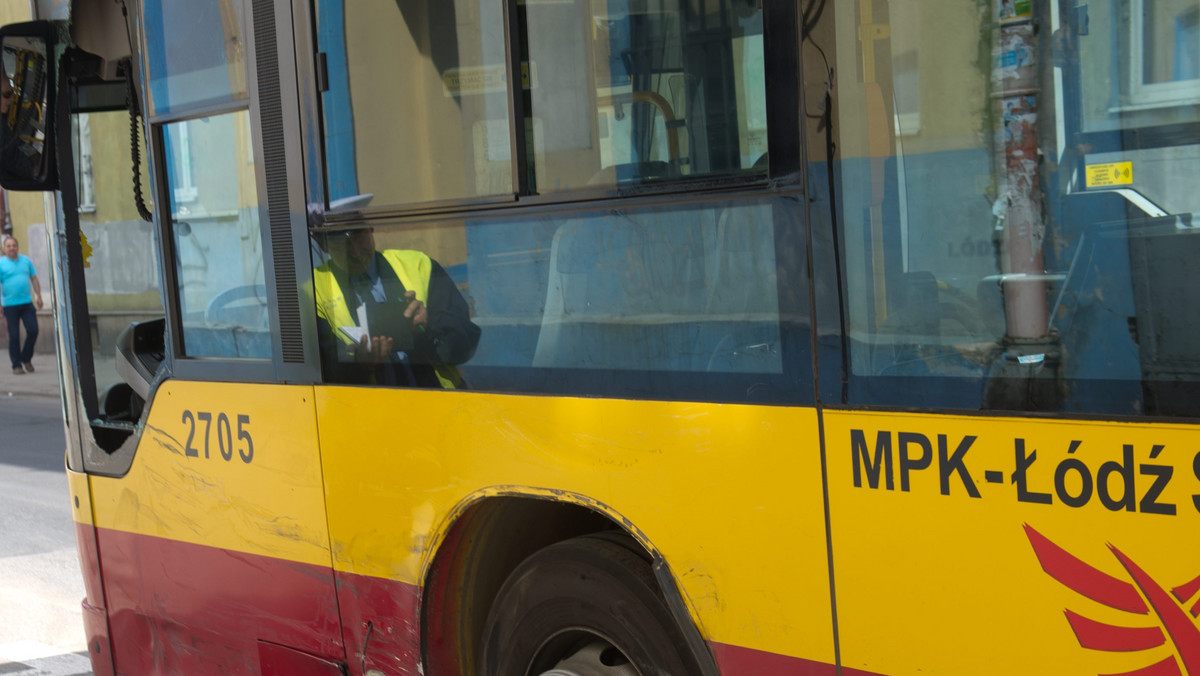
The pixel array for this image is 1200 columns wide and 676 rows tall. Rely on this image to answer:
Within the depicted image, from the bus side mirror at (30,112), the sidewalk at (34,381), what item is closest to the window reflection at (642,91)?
the bus side mirror at (30,112)

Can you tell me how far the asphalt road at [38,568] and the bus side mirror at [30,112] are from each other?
7.31 feet

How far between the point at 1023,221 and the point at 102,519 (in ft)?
11.1

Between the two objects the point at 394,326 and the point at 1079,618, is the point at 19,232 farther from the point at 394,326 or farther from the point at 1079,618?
the point at 1079,618

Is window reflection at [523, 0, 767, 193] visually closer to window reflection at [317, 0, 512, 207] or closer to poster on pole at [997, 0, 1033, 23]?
window reflection at [317, 0, 512, 207]

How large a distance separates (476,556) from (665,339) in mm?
913

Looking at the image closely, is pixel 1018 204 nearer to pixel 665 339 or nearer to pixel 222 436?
pixel 665 339

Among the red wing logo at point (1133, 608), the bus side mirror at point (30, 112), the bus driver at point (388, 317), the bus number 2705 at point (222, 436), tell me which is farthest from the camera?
the bus side mirror at point (30, 112)

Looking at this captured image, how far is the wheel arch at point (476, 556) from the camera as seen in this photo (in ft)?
9.78

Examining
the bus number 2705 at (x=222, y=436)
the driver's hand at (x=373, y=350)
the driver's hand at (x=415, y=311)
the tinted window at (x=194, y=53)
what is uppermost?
the tinted window at (x=194, y=53)

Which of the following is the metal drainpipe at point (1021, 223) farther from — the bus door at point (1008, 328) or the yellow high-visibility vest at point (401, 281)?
the yellow high-visibility vest at point (401, 281)

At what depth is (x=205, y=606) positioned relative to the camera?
376 cm

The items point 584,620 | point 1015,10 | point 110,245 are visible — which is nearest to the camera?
point 1015,10

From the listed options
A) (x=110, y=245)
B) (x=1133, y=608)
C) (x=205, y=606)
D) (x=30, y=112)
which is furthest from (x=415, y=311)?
(x=110, y=245)

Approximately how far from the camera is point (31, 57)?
412cm
